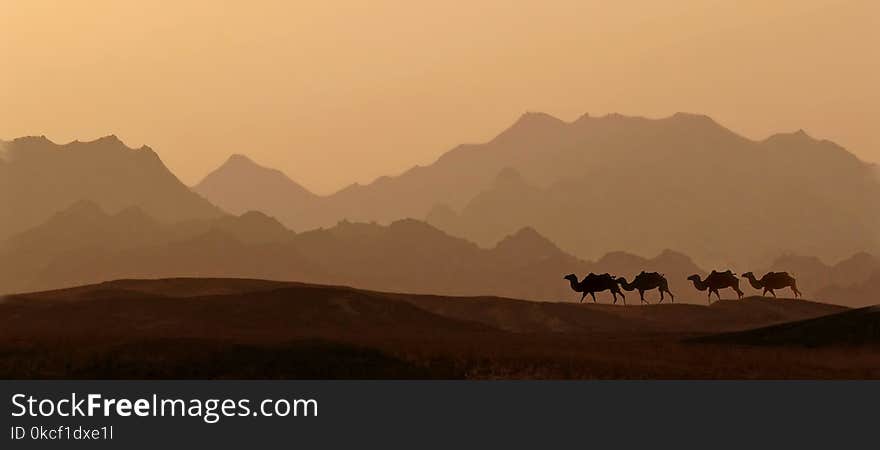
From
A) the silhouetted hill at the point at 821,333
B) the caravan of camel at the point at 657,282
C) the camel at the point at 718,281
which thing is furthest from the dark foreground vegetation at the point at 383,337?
the camel at the point at 718,281

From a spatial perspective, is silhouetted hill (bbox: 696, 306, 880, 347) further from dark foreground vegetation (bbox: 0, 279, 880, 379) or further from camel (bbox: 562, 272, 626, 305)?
camel (bbox: 562, 272, 626, 305)

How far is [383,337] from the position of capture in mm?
42469

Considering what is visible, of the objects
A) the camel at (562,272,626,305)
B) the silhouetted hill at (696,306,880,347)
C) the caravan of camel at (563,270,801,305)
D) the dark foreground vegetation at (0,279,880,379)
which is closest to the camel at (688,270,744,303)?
the caravan of camel at (563,270,801,305)

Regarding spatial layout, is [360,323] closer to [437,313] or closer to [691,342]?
[437,313]

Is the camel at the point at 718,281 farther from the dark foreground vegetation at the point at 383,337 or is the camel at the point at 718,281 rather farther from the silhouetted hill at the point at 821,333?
the silhouetted hill at the point at 821,333

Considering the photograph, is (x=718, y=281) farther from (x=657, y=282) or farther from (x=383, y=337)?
(x=383, y=337)

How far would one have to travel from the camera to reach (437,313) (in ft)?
206

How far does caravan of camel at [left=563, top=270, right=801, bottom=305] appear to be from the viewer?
229 feet

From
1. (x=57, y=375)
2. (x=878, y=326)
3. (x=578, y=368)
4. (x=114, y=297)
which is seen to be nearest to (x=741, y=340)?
(x=878, y=326)

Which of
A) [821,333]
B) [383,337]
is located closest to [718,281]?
[821,333]

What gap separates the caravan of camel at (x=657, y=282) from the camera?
229ft

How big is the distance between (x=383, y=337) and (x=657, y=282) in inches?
1387

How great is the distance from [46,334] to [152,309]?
14971mm

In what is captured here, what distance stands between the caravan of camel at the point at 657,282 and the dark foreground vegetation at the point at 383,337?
6.41 feet
